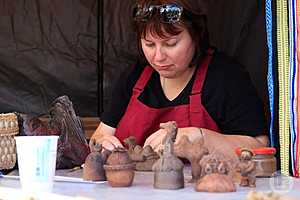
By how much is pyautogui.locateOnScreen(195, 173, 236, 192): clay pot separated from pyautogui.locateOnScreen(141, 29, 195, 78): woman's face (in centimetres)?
82

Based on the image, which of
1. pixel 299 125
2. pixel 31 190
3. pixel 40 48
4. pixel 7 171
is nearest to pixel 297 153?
pixel 299 125

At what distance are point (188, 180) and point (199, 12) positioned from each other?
2.65 feet

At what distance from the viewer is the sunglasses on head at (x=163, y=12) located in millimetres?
2172

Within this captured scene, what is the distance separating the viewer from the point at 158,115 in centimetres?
235

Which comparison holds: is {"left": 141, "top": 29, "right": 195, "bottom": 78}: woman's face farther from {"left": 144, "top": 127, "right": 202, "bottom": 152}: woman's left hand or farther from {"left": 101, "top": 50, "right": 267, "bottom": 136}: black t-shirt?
{"left": 144, "top": 127, "right": 202, "bottom": 152}: woman's left hand

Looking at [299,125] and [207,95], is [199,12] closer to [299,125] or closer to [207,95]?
[207,95]

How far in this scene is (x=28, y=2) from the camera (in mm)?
3285

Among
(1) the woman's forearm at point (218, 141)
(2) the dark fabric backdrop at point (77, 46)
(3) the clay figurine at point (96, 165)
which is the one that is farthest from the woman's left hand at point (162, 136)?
(2) the dark fabric backdrop at point (77, 46)

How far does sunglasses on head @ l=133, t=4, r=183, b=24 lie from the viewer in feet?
7.13

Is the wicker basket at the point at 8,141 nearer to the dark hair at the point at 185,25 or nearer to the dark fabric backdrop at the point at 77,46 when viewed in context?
the dark hair at the point at 185,25

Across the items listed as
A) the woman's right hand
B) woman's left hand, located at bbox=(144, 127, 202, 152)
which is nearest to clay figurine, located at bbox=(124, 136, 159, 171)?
woman's left hand, located at bbox=(144, 127, 202, 152)

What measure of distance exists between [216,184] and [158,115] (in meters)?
0.92

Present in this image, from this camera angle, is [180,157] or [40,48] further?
[40,48]

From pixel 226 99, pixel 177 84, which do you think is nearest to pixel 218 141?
pixel 226 99
